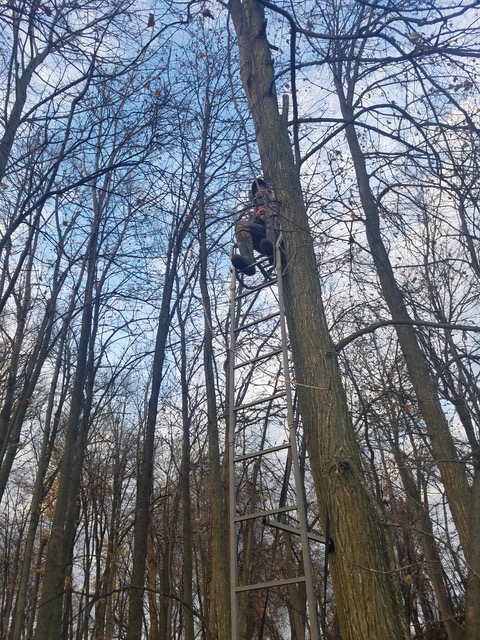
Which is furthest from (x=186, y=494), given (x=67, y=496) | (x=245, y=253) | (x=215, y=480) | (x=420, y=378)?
(x=245, y=253)

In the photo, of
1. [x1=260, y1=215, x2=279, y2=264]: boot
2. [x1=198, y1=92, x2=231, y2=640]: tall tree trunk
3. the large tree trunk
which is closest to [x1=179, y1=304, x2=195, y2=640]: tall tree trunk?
[x1=198, y1=92, x2=231, y2=640]: tall tree trunk

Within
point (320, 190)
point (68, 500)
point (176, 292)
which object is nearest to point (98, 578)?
point (68, 500)

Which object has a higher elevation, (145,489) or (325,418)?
(145,489)

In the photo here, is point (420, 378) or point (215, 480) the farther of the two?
point (215, 480)

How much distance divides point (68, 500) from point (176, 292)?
4.23 m

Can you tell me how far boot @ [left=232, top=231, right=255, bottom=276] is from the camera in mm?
5098

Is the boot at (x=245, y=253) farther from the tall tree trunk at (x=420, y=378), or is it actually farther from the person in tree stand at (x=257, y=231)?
the tall tree trunk at (x=420, y=378)

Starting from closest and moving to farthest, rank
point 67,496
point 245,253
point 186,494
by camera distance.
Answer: point 245,253, point 67,496, point 186,494

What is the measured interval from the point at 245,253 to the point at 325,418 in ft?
7.46

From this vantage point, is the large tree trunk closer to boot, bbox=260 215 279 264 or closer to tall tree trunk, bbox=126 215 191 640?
boot, bbox=260 215 279 264

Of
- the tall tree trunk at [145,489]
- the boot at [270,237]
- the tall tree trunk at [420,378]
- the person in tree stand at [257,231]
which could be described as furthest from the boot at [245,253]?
the tall tree trunk at [145,489]

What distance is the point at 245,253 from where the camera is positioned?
5.20m

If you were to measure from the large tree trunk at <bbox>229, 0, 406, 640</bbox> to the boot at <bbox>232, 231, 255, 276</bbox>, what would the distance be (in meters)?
0.67

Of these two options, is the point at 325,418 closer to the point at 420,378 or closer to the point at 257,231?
the point at 257,231
